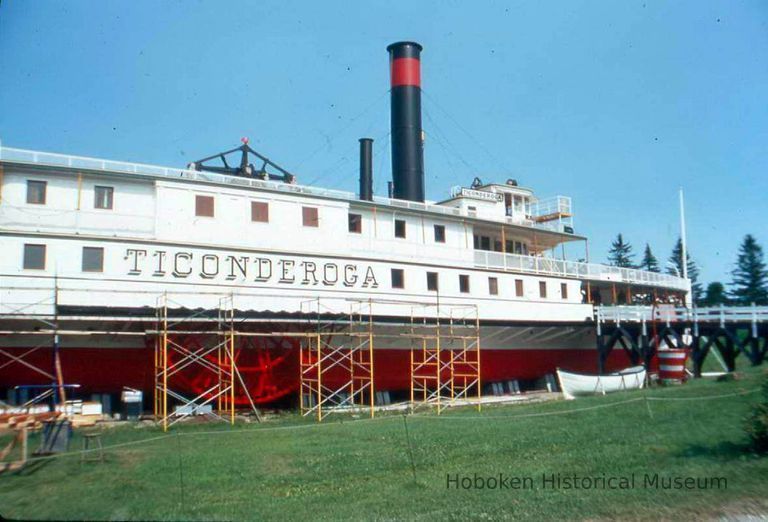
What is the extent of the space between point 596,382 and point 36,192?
1935 centimetres

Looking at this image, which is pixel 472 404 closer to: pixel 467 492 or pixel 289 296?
pixel 289 296

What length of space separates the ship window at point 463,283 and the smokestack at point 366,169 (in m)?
4.62

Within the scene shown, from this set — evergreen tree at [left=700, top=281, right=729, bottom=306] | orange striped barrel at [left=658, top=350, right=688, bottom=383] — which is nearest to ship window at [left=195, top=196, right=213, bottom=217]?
orange striped barrel at [left=658, top=350, right=688, bottom=383]

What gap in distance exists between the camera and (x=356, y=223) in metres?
26.8

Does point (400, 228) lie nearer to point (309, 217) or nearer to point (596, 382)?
point (309, 217)

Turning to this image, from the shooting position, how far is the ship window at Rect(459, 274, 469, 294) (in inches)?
1120

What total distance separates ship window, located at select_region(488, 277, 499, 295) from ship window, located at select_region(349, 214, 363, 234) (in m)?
6.07

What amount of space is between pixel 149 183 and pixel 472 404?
12.5 meters

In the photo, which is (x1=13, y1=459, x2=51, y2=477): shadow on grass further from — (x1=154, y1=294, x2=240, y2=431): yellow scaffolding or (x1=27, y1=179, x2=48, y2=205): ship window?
(x1=27, y1=179, x2=48, y2=205): ship window

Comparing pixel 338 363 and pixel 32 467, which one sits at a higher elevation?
pixel 338 363

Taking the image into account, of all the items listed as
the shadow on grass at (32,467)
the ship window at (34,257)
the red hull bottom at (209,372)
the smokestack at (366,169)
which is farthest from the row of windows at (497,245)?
the shadow on grass at (32,467)

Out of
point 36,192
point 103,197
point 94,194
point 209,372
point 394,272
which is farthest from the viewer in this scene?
point 394,272

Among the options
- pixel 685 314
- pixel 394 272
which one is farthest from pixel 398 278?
pixel 685 314

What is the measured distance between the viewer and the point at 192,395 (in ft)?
74.1
